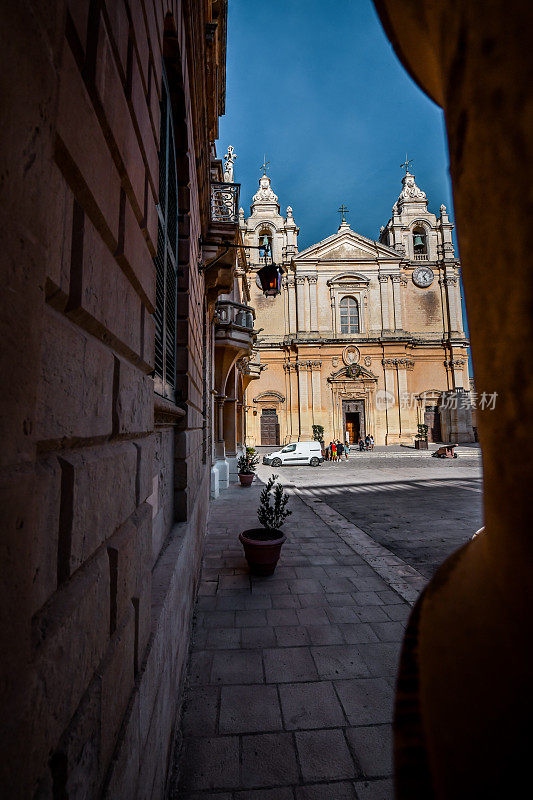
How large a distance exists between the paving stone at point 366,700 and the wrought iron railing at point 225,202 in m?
6.34

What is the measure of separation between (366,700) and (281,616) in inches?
47.5

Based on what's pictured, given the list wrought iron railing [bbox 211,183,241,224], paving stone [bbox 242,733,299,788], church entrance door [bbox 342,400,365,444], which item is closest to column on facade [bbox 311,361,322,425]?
church entrance door [bbox 342,400,365,444]

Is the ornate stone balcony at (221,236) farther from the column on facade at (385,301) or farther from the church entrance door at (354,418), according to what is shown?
the column on facade at (385,301)

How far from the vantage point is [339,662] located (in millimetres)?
2953

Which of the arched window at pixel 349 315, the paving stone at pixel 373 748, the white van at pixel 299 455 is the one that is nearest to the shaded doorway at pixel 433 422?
the arched window at pixel 349 315

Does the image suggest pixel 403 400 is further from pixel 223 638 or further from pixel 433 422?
pixel 223 638

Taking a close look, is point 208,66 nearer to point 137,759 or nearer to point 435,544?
point 137,759

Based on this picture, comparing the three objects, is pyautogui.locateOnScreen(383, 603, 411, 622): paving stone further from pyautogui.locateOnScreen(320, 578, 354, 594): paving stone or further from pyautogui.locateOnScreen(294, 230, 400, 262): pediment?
pyautogui.locateOnScreen(294, 230, 400, 262): pediment

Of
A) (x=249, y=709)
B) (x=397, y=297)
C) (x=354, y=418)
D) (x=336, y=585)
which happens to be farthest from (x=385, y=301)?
(x=249, y=709)

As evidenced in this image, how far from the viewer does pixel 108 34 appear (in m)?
0.95

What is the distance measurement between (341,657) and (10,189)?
3571mm

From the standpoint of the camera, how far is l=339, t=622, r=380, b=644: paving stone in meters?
3.25

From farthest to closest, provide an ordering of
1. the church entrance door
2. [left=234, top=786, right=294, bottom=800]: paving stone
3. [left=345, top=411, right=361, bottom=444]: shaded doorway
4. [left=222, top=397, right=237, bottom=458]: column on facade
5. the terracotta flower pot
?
1. [left=345, top=411, right=361, bottom=444]: shaded doorway
2. the church entrance door
3. [left=222, top=397, right=237, bottom=458]: column on facade
4. the terracotta flower pot
5. [left=234, top=786, right=294, bottom=800]: paving stone

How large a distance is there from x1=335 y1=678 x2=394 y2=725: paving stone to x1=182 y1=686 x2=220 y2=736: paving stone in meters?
0.86
